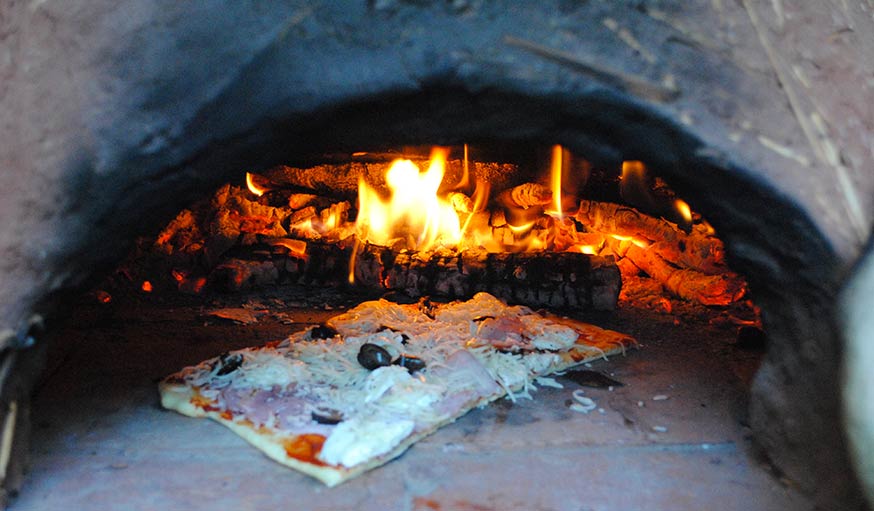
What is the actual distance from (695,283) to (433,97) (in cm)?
317

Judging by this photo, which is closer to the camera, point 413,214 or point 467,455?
point 467,455

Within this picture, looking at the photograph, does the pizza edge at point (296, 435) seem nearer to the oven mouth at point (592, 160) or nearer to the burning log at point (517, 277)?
the oven mouth at point (592, 160)

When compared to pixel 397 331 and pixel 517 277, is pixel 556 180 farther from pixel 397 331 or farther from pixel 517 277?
pixel 397 331

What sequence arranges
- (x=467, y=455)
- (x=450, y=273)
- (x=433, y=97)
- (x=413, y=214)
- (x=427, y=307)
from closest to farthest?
(x=433, y=97)
(x=467, y=455)
(x=427, y=307)
(x=450, y=273)
(x=413, y=214)

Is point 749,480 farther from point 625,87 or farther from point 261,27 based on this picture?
point 261,27

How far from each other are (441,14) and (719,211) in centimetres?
113

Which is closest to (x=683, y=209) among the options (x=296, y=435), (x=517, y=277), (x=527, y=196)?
(x=527, y=196)

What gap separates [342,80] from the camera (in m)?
1.95

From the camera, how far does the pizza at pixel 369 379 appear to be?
2354 millimetres

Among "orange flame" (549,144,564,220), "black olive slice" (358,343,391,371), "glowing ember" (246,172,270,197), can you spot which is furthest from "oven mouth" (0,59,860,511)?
"glowing ember" (246,172,270,197)

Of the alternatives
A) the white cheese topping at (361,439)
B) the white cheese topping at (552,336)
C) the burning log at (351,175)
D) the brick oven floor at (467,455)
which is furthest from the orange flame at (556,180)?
the white cheese topping at (361,439)

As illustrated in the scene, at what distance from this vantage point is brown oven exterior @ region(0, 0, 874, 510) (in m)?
1.89

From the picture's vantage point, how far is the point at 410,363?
9.72 ft

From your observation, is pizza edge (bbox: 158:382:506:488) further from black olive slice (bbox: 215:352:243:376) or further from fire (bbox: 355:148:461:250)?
fire (bbox: 355:148:461:250)
